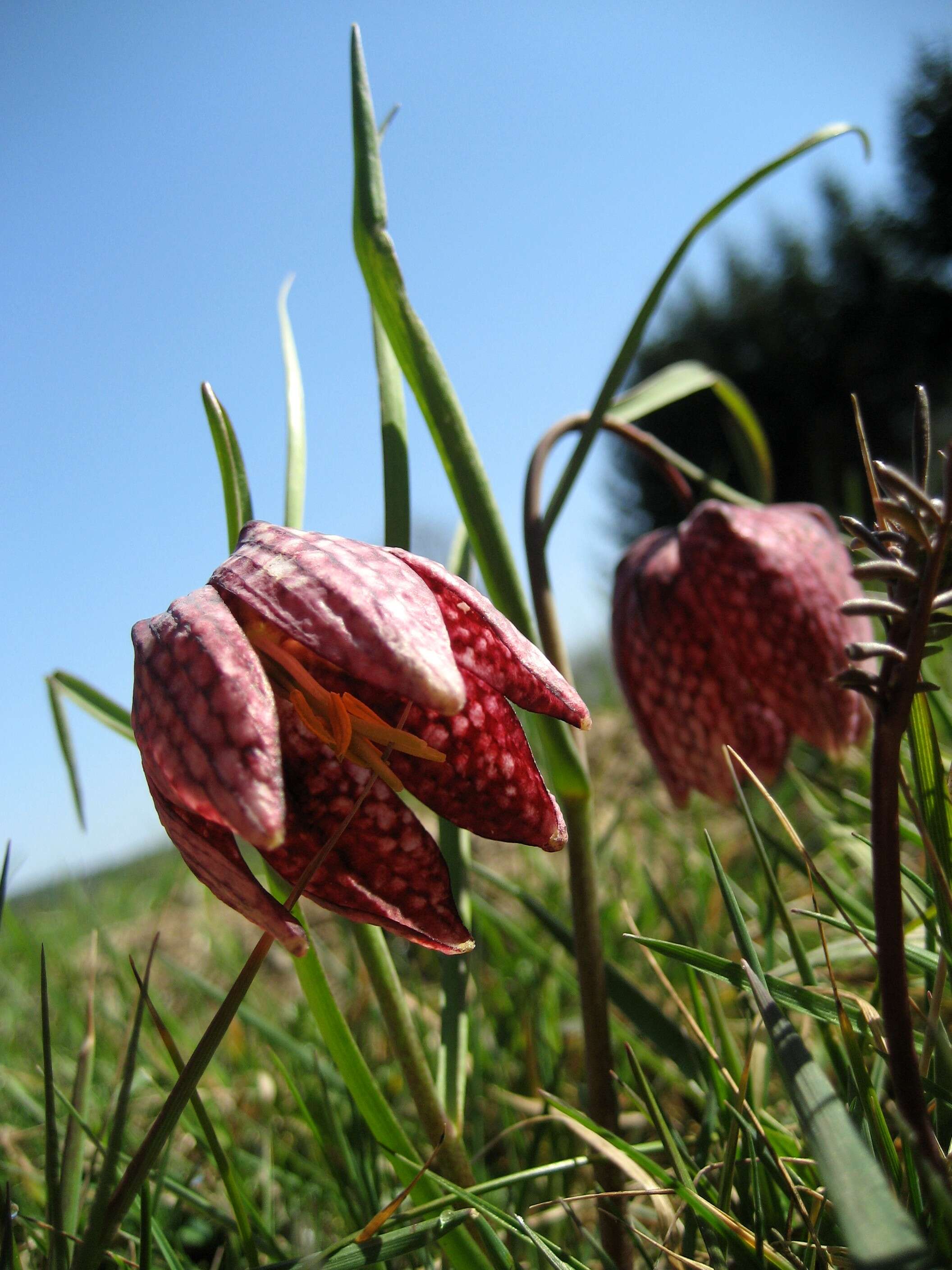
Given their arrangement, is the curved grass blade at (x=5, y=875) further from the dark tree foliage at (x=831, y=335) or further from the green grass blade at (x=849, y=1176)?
the dark tree foliage at (x=831, y=335)

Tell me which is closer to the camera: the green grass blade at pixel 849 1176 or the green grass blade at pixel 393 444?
the green grass blade at pixel 849 1176

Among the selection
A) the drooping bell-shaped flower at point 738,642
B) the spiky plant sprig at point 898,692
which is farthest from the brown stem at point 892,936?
the drooping bell-shaped flower at point 738,642

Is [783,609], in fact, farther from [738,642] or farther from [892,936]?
[892,936]

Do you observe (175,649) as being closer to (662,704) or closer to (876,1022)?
(876,1022)

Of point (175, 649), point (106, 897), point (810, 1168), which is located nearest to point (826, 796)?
point (810, 1168)

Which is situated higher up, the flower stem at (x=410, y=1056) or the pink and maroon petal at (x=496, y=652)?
the pink and maroon petal at (x=496, y=652)

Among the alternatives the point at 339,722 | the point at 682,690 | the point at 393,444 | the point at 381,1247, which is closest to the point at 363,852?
the point at 339,722

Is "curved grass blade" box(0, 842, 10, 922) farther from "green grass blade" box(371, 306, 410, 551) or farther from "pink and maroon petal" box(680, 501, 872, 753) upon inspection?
"pink and maroon petal" box(680, 501, 872, 753)
